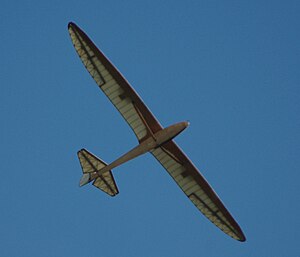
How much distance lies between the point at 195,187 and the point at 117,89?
9021 mm

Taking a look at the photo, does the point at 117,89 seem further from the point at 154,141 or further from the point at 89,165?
the point at 89,165

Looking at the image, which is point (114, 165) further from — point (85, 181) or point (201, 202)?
point (201, 202)

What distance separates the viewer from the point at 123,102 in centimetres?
4053

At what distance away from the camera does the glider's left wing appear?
1567 inches

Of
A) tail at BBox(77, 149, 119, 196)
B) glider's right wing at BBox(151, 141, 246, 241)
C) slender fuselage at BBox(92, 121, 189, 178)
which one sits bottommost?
glider's right wing at BBox(151, 141, 246, 241)

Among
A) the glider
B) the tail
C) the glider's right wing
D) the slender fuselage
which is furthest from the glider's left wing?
the tail

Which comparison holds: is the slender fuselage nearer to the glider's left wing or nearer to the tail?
the glider's left wing

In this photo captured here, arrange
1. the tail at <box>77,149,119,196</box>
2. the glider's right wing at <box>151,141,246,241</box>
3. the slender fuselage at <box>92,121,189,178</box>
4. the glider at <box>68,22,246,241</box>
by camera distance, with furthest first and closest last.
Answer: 1. the tail at <box>77,149,119,196</box>
2. the glider's right wing at <box>151,141,246,241</box>
3. the glider at <box>68,22,246,241</box>
4. the slender fuselage at <box>92,121,189,178</box>

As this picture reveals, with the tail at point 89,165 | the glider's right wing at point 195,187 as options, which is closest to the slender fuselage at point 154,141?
the glider's right wing at point 195,187

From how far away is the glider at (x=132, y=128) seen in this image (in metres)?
39.7

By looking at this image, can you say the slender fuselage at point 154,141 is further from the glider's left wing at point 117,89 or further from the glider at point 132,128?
the glider's left wing at point 117,89

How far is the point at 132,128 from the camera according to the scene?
133 ft

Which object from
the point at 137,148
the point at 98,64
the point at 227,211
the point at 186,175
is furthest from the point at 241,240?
the point at 98,64

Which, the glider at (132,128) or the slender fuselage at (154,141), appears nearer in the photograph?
the slender fuselage at (154,141)
